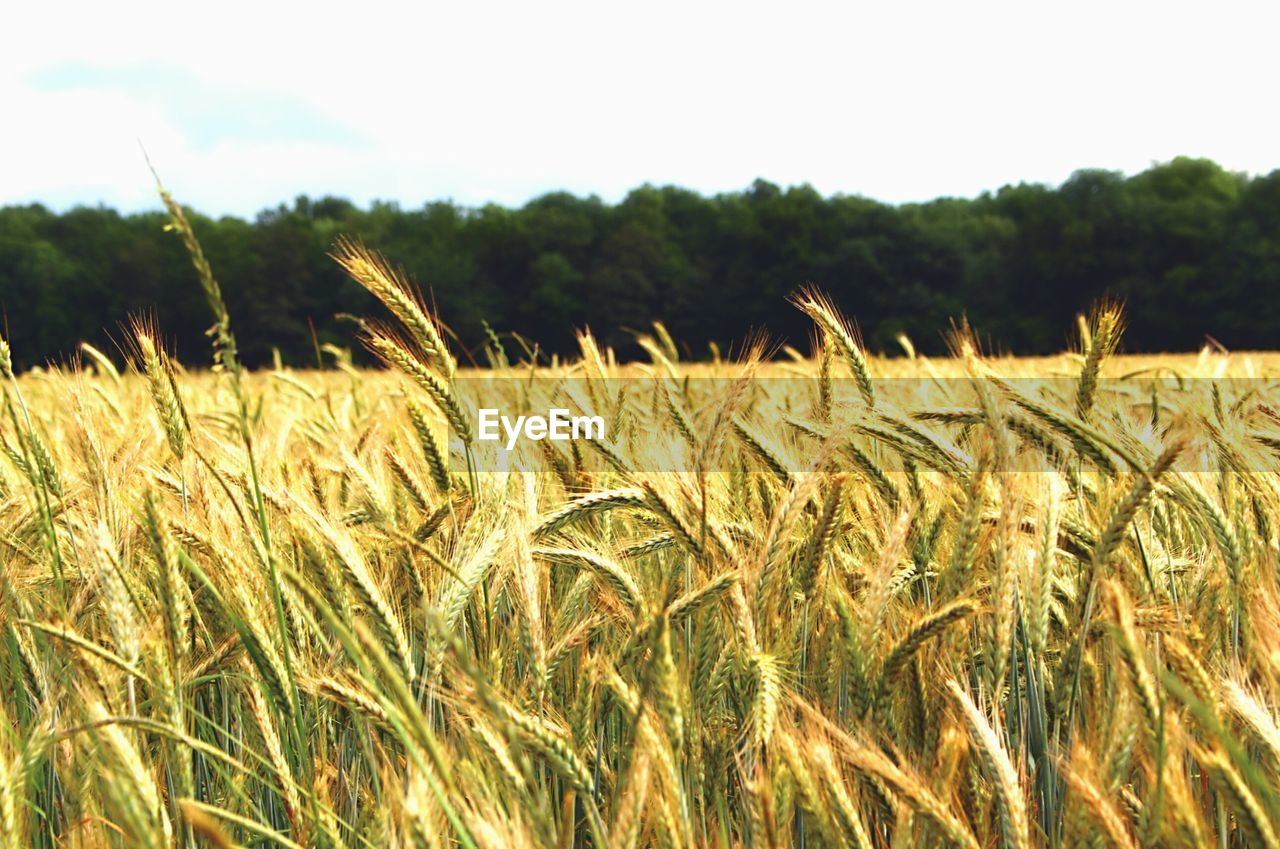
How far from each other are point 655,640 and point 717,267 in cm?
5108

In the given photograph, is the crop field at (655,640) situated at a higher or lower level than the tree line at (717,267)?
lower

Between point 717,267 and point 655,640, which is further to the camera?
point 717,267

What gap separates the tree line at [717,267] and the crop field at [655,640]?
37.6 metres

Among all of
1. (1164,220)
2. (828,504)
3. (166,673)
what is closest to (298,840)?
(166,673)

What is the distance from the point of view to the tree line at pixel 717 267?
42.0 m

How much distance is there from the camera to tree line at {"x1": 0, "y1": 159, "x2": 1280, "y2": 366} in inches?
1652

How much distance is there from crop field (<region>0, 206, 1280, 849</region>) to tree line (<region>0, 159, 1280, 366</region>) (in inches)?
1480

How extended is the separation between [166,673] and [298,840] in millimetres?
301

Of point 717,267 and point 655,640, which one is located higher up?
point 717,267

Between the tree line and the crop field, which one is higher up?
the tree line

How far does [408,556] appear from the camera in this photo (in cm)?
165

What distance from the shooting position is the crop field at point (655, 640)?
113 centimetres

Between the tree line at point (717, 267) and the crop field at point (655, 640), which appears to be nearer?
the crop field at point (655, 640)

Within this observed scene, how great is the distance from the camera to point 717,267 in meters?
51.2
